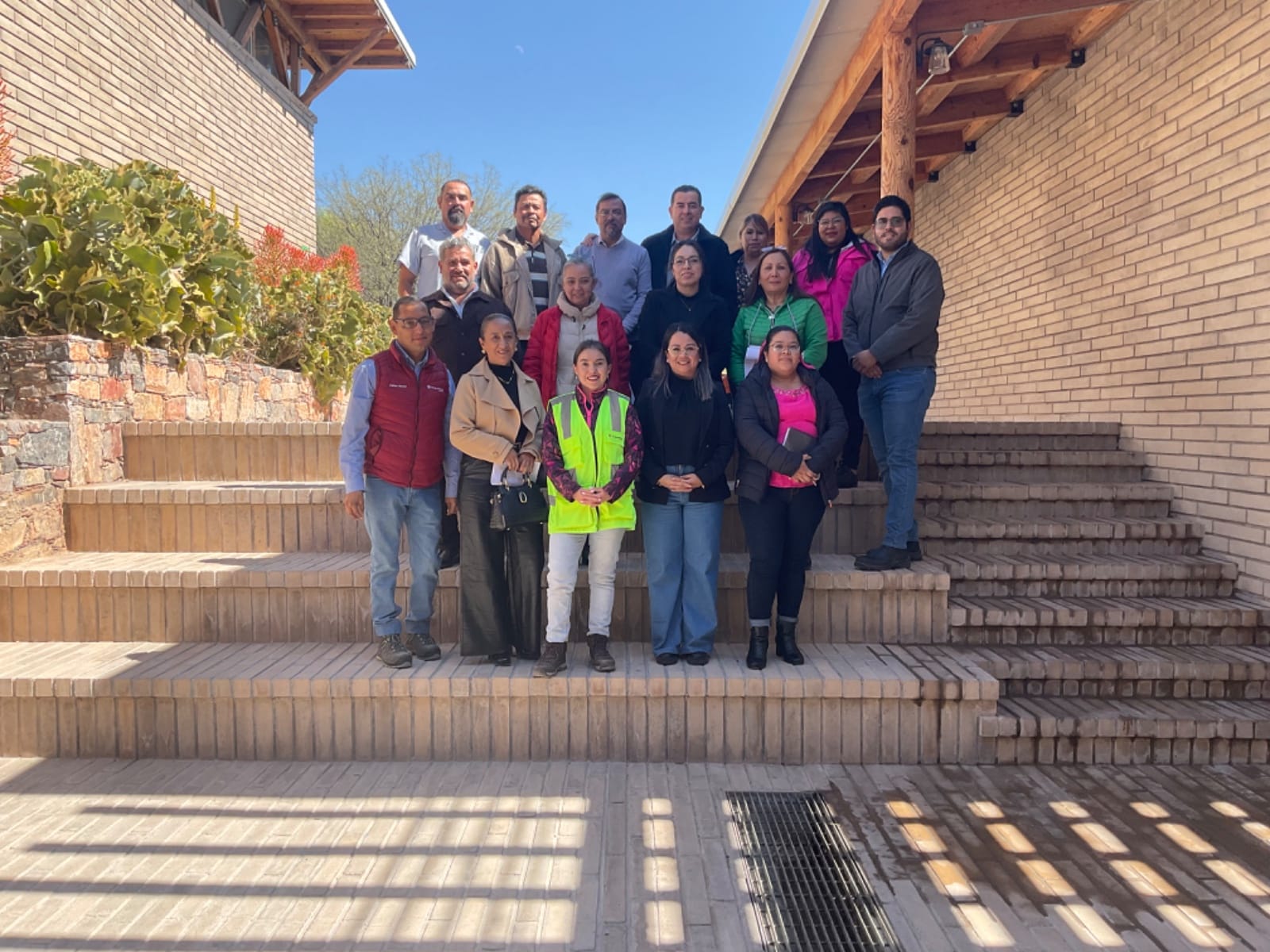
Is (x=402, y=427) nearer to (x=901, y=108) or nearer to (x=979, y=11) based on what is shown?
(x=901, y=108)

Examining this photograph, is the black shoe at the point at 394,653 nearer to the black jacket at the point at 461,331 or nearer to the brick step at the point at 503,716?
the brick step at the point at 503,716

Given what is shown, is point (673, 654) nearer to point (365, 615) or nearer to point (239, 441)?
point (365, 615)

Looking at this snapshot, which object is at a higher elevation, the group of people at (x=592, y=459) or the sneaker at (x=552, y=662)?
the group of people at (x=592, y=459)

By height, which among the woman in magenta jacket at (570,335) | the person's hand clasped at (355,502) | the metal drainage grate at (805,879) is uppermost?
the woman in magenta jacket at (570,335)

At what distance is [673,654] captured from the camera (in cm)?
348

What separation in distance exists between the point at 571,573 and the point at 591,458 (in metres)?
0.53

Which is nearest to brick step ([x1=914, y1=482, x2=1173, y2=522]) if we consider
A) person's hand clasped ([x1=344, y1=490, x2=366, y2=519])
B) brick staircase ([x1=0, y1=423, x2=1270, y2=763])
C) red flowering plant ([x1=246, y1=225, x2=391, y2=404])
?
brick staircase ([x1=0, y1=423, x2=1270, y2=763])

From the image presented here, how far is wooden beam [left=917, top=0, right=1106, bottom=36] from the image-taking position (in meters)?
5.02

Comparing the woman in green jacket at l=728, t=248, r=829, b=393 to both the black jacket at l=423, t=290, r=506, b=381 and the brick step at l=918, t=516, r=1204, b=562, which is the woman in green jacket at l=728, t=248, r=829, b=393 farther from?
the brick step at l=918, t=516, r=1204, b=562

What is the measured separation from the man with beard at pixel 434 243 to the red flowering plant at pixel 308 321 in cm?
300

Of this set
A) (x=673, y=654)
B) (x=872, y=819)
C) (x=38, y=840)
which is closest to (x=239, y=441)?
(x=38, y=840)

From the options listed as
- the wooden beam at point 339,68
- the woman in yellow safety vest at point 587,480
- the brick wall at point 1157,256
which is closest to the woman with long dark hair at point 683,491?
the woman in yellow safety vest at point 587,480

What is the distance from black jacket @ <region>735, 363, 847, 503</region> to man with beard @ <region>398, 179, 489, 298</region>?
1.90 meters

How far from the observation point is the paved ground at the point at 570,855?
86.9 inches
